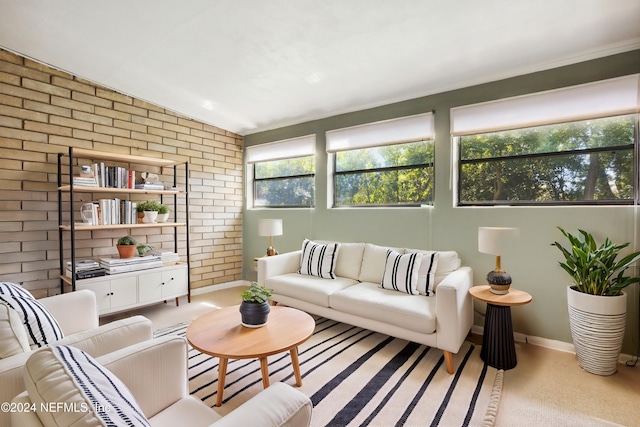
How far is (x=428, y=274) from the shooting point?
9.05 ft

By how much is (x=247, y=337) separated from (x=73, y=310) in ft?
3.93

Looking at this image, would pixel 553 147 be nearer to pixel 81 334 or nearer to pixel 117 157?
pixel 81 334

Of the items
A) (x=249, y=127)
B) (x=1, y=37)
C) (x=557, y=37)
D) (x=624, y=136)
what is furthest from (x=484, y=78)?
(x=1, y=37)

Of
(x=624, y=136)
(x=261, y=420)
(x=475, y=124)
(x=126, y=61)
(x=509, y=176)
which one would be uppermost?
(x=126, y=61)

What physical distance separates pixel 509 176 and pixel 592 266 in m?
1.01

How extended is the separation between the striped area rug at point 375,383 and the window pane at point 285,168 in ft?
7.86

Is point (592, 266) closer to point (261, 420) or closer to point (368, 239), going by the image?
point (368, 239)

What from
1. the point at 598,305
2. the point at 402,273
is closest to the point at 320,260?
the point at 402,273

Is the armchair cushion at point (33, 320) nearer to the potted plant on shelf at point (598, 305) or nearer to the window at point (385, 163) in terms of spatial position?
the window at point (385, 163)

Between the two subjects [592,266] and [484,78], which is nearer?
[592,266]

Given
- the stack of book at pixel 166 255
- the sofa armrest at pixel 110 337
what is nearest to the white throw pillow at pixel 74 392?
the sofa armrest at pixel 110 337

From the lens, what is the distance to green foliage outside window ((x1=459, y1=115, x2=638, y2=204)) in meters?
2.41

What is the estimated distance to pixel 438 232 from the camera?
3.15 metres

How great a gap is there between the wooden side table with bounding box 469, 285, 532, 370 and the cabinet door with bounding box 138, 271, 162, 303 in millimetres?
3287
